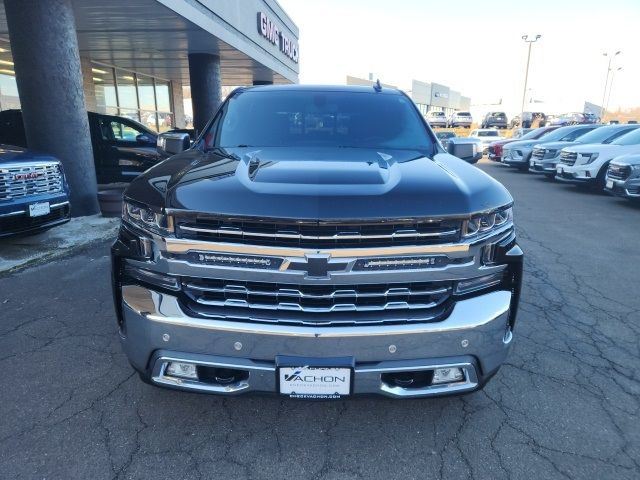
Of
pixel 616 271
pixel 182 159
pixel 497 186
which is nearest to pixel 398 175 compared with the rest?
pixel 497 186

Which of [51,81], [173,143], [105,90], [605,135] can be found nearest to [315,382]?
[173,143]

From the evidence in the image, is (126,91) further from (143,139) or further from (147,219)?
(147,219)

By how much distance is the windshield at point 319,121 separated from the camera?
10.6 feet

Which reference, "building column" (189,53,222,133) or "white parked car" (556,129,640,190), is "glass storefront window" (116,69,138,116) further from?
"white parked car" (556,129,640,190)

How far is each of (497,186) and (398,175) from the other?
0.54 metres

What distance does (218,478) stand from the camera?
211cm

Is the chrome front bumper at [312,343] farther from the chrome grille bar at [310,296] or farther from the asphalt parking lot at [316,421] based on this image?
the asphalt parking lot at [316,421]

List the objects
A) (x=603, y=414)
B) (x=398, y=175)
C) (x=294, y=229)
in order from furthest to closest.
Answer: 1. (x=603, y=414)
2. (x=398, y=175)
3. (x=294, y=229)

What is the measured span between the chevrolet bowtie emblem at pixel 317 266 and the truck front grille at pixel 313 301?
76mm

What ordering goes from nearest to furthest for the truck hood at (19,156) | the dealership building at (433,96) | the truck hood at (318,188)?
the truck hood at (318,188) → the truck hood at (19,156) → the dealership building at (433,96)

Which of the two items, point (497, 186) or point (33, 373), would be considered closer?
point (497, 186)

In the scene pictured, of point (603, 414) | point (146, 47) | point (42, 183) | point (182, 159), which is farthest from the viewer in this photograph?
point (146, 47)

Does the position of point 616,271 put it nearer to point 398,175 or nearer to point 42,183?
point 398,175

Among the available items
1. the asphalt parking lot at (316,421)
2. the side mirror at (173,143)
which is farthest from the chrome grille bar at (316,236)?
the side mirror at (173,143)
